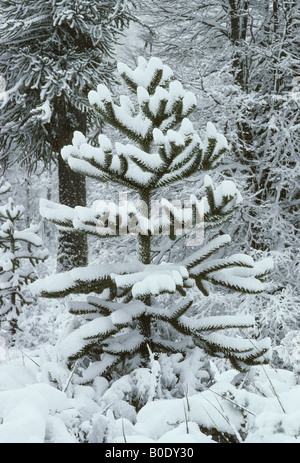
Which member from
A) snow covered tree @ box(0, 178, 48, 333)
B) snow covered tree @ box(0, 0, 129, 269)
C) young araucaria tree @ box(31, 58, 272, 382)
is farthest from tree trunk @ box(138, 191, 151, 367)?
snow covered tree @ box(0, 0, 129, 269)

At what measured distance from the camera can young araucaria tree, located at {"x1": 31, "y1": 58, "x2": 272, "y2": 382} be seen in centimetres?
291

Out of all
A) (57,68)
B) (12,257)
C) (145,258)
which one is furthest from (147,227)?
(57,68)

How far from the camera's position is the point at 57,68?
850cm

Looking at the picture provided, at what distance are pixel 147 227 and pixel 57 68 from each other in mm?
6537

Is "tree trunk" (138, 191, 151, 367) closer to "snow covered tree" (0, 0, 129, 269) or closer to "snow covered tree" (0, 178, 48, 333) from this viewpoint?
"snow covered tree" (0, 178, 48, 333)

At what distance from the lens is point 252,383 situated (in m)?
3.14

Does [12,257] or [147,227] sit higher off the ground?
[147,227]

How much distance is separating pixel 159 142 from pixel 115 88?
796cm

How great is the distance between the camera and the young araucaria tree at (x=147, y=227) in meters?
2.91

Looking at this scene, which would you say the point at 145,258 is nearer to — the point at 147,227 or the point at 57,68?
the point at 147,227

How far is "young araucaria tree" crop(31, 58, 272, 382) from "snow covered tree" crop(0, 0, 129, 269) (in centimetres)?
535
